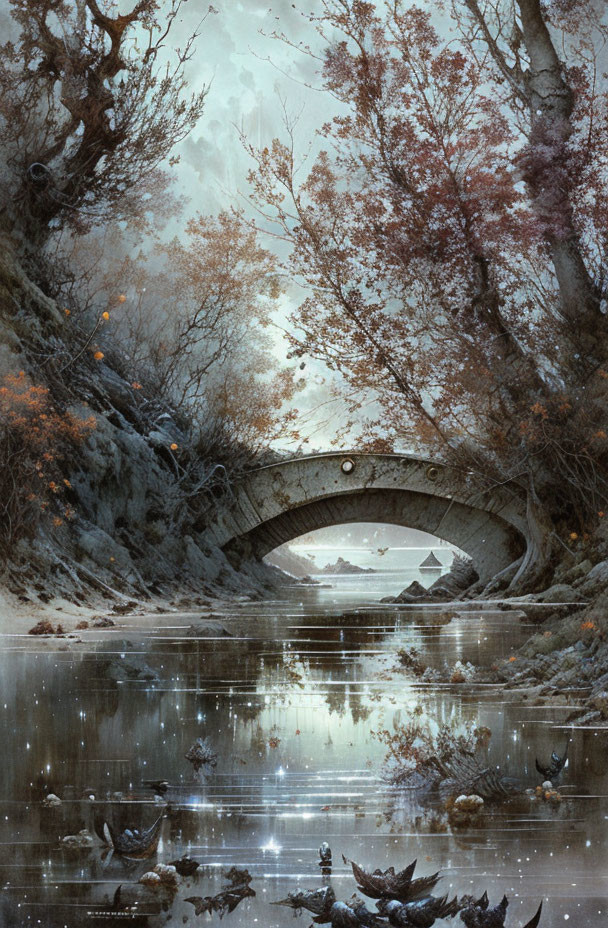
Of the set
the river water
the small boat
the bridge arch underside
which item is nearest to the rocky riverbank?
the river water

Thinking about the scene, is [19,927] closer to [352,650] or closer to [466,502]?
[352,650]

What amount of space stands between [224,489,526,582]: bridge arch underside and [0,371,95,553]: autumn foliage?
1071 mm

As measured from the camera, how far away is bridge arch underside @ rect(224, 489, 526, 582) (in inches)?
181

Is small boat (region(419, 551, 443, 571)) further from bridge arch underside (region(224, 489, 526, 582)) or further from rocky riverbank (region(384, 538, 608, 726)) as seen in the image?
rocky riverbank (region(384, 538, 608, 726))

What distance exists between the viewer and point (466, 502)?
4.76 m

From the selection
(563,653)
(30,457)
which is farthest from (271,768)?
(30,457)

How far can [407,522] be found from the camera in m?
5.21

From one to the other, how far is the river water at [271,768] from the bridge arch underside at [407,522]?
1.48ft

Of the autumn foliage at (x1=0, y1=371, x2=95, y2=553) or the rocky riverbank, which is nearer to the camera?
the rocky riverbank

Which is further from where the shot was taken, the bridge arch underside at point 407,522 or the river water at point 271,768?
the bridge arch underside at point 407,522

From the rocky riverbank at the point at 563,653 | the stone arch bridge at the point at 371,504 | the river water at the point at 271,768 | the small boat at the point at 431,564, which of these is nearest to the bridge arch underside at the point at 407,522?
the stone arch bridge at the point at 371,504

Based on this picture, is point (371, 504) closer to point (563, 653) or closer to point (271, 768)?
point (563, 653)

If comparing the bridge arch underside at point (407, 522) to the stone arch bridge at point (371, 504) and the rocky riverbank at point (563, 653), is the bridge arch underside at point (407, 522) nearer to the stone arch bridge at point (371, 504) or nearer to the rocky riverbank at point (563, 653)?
the stone arch bridge at point (371, 504)

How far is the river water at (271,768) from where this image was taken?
112 inches
